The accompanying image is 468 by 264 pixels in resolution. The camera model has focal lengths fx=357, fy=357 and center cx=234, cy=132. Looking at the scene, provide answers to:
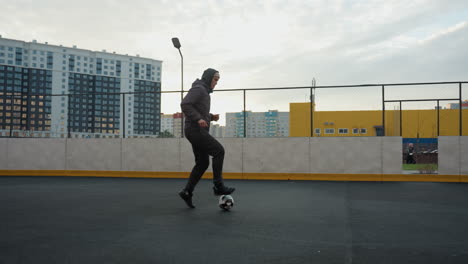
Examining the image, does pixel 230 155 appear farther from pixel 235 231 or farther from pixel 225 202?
pixel 235 231

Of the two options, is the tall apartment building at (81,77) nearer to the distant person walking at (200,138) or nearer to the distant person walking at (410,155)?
A: the distant person walking at (410,155)

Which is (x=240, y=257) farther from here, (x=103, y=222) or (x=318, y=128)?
(x=318, y=128)

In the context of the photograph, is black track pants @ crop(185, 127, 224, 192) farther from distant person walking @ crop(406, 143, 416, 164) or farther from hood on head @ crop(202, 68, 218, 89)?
distant person walking @ crop(406, 143, 416, 164)

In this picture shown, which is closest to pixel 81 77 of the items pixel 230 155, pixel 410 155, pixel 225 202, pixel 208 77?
pixel 410 155

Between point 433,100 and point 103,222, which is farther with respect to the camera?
point 433,100

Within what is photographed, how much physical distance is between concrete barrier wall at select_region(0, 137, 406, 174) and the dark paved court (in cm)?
461

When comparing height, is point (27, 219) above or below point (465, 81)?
below

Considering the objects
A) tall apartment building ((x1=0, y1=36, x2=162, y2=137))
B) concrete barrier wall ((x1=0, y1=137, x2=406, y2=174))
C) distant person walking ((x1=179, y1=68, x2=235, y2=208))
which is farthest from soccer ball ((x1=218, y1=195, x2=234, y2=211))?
tall apartment building ((x1=0, y1=36, x2=162, y2=137))

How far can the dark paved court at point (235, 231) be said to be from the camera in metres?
2.76

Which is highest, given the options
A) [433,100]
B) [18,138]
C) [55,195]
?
[433,100]

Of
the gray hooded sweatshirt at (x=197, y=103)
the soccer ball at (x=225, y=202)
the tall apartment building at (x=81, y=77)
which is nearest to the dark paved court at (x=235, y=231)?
the soccer ball at (x=225, y=202)

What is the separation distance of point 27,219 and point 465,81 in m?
11.3

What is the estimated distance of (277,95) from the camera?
11570mm

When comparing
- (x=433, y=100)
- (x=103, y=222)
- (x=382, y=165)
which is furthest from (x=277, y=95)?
(x=103, y=222)
